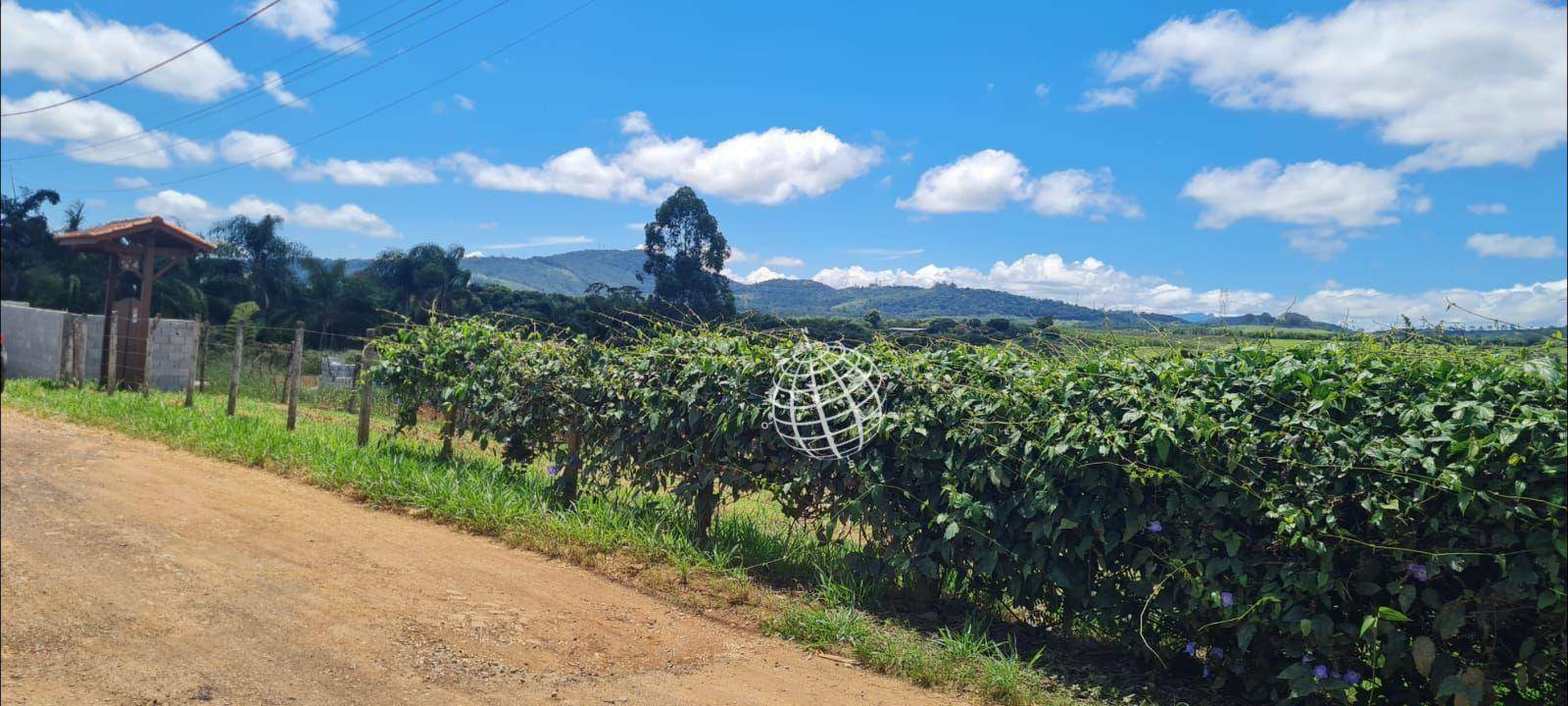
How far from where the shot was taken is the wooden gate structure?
1628 centimetres

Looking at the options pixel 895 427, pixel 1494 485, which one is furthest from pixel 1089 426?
pixel 1494 485

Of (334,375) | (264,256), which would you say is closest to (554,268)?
(264,256)

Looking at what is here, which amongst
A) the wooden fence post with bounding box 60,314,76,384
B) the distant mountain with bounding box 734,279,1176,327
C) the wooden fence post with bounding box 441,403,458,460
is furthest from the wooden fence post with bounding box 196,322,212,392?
the wooden fence post with bounding box 441,403,458,460

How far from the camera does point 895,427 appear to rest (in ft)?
17.2

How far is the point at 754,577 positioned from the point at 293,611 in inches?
104

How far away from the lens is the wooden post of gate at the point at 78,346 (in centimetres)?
1597

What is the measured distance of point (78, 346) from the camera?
16.0 metres

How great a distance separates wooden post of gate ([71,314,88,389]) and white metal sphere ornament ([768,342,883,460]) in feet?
51.3

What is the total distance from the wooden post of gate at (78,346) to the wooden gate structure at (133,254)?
1.15 feet

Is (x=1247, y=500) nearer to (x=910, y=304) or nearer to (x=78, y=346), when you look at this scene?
(x=78, y=346)

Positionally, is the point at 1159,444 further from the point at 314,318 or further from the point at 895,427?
the point at 314,318

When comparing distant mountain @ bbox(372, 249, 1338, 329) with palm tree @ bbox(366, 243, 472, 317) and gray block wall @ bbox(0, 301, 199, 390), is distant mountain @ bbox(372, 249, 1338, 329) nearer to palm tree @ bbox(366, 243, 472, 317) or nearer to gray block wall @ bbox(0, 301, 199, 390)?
A: palm tree @ bbox(366, 243, 472, 317)

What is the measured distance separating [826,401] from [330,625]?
2937 millimetres

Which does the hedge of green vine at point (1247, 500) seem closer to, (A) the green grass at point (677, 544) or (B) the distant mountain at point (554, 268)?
(A) the green grass at point (677, 544)
